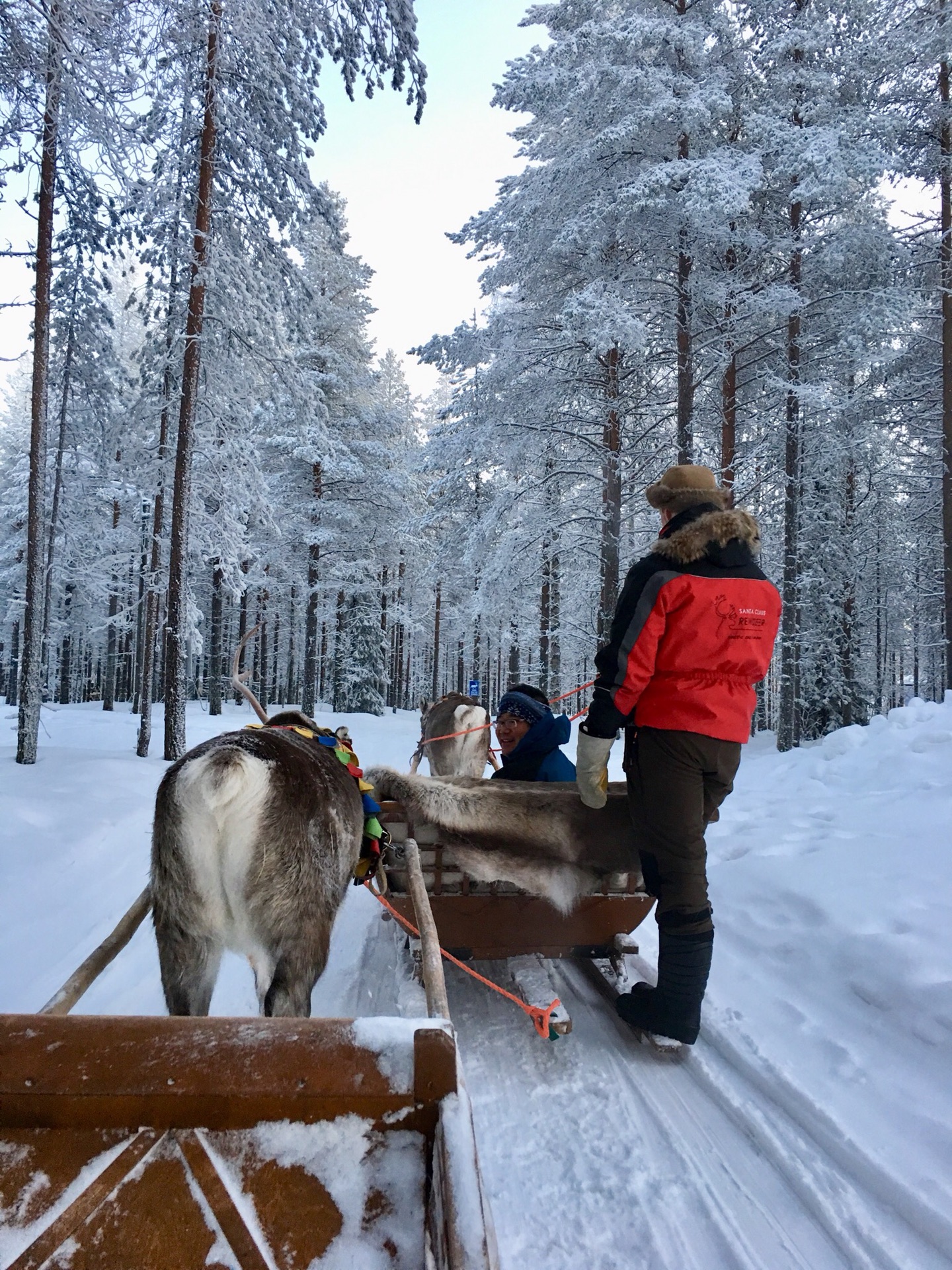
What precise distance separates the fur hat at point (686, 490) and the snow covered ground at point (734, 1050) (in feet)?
8.29

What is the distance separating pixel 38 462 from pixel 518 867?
977 cm

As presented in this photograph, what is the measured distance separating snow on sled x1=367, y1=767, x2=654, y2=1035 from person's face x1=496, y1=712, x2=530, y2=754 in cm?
120

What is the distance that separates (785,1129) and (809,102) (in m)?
14.8

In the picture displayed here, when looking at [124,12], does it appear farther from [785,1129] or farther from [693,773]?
[785,1129]

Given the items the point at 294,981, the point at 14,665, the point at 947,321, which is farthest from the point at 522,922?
the point at 14,665

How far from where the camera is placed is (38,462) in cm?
937

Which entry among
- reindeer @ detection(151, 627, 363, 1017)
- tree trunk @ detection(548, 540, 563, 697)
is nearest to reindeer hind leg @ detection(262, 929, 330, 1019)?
reindeer @ detection(151, 627, 363, 1017)

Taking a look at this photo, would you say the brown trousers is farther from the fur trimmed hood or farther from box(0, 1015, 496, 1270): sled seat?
box(0, 1015, 496, 1270): sled seat

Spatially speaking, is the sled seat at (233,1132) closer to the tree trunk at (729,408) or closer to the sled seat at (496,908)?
the sled seat at (496,908)

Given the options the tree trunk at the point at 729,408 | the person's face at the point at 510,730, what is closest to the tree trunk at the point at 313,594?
the tree trunk at the point at 729,408

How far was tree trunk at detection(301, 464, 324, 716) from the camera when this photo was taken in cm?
1948

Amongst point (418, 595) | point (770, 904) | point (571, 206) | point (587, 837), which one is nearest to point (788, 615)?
point (571, 206)

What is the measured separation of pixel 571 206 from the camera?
1102 cm

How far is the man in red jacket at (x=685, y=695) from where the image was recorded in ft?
9.41
